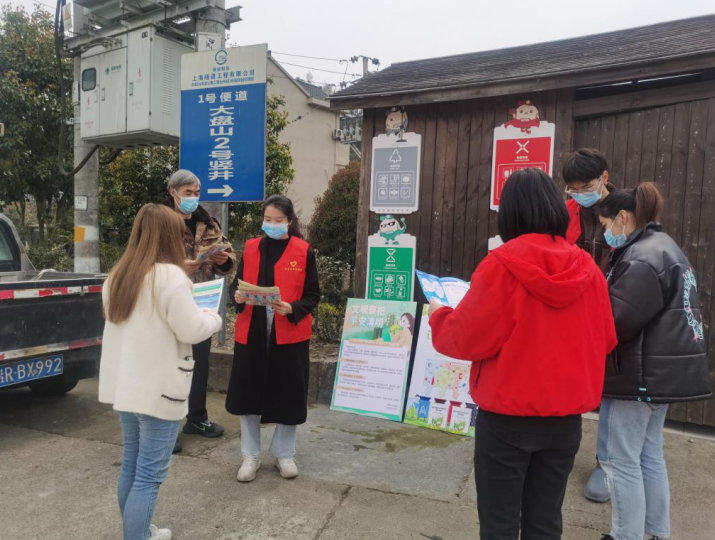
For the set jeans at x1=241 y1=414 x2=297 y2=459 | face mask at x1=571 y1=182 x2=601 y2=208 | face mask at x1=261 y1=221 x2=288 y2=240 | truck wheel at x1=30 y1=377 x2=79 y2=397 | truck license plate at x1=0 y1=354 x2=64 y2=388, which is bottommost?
truck wheel at x1=30 y1=377 x2=79 y2=397

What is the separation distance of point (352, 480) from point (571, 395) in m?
2.07

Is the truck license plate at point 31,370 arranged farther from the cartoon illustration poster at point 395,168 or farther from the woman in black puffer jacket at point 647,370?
the woman in black puffer jacket at point 647,370

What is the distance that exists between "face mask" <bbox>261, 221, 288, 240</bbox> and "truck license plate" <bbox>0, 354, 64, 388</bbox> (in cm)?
223

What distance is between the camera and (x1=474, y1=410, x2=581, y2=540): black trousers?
6.15 ft

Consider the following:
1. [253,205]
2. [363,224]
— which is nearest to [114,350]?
[363,224]

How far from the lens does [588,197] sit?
330 centimetres

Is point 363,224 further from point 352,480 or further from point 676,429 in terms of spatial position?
point 676,429

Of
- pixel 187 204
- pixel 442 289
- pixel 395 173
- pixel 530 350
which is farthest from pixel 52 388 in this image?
pixel 530 350

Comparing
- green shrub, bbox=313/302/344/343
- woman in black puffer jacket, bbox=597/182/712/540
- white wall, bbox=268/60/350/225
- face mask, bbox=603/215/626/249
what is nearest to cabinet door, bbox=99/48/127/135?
green shrub, bbox=313/302/344/343

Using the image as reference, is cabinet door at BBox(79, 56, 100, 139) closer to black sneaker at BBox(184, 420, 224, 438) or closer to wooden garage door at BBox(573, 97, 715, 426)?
black sneaker at BBox(184, 420, 224, 438)

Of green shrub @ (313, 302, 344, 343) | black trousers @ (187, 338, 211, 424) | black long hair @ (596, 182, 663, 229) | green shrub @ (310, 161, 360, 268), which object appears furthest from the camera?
green shrub @ (310, 161, 360, 268)

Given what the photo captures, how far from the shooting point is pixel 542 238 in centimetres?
191

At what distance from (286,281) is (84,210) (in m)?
4.73

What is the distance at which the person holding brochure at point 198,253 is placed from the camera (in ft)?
12.8
